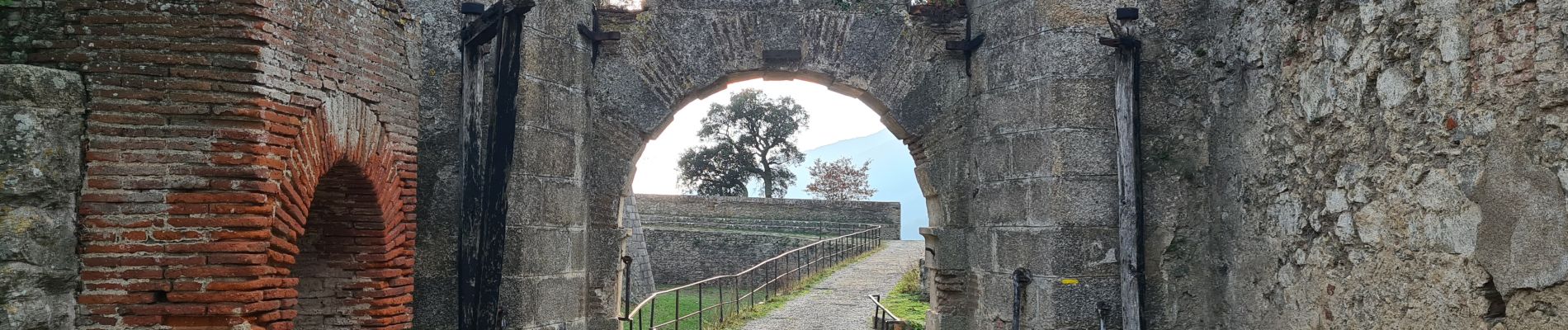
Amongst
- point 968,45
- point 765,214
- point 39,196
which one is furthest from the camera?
point 765,214

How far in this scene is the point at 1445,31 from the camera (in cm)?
394

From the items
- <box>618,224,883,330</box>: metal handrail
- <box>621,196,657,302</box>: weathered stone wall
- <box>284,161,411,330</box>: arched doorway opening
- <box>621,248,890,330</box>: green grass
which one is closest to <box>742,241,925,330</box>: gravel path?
<box>621,248,890,330</box>: green grass

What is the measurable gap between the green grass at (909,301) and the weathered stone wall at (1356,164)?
3.87 metres

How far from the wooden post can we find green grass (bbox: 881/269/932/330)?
3.78 meters

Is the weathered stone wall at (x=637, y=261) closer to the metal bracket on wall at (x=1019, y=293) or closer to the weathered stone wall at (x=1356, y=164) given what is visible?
the metal bracket on wall at (x=1019, y=293)

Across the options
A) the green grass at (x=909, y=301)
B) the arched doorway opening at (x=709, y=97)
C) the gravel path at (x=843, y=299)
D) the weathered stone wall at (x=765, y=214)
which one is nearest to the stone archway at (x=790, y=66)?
the arched doorway opening at (x=709, y=97)

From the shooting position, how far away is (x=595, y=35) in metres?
6.69

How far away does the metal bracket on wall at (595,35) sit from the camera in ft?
21.6

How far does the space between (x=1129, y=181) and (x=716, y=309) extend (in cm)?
796

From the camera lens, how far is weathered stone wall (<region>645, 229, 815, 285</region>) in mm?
22312

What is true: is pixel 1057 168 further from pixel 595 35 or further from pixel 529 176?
pixel 529 176

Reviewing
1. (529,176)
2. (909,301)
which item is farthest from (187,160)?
(909,301)

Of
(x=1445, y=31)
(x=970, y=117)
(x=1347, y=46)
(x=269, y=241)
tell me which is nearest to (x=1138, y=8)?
(x=970, y=117)

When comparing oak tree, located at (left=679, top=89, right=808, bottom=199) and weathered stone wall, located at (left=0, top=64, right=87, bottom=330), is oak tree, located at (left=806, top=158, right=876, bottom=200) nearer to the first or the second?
oak tree, located at (left=679, top=89, right=808, bottom=199)
